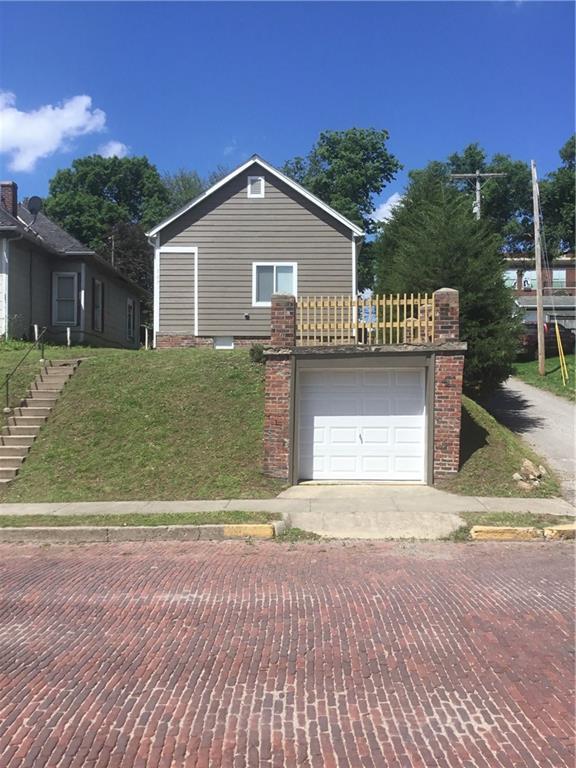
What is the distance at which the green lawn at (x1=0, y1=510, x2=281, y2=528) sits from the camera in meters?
8.72

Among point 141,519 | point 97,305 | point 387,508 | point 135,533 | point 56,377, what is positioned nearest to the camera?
point 135,533

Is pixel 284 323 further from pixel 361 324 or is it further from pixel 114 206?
pixel 114 206

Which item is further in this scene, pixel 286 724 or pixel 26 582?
pixel 26 582

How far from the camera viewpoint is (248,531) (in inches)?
331

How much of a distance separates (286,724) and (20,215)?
25.4m

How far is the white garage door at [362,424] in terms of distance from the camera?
11.5 metres

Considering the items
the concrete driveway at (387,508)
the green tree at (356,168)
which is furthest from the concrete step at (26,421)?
the green tree at (356,168)

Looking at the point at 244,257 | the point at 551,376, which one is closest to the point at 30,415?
the point at 244,257

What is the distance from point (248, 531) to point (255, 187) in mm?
15028

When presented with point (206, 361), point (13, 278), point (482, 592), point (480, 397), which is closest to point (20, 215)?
point (13, 278)

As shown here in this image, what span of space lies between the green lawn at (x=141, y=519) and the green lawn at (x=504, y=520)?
8.36ft

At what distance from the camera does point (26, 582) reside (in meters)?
6.51

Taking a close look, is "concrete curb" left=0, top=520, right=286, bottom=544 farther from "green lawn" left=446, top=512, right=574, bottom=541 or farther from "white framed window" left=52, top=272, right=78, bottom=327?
"white framed window" left=52, top=272, right=78, bottom=327

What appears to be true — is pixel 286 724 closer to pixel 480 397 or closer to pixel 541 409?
pixel 480 397
